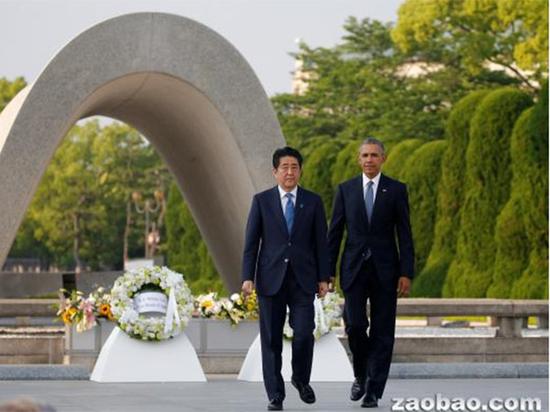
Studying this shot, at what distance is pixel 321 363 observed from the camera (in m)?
16.4

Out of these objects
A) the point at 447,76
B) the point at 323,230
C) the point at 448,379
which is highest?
the point at 447,76

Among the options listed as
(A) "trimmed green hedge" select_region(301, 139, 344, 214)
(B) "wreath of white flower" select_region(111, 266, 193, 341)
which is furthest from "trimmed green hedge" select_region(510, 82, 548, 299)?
(B) "wreath of white flower" select_region(111, 266, 193, 341)

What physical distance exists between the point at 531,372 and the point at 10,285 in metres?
24.8

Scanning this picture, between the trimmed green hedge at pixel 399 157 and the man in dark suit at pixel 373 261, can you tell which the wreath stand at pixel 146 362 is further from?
the trimmed green hedge at pixel 399 157

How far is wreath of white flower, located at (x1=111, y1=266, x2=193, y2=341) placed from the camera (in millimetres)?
15961

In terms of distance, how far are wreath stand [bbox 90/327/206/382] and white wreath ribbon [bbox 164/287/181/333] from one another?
206 mm

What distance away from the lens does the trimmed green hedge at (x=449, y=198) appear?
39.9m

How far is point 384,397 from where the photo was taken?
1343 cm

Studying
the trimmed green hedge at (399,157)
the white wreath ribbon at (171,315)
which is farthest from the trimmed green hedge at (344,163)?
the white wreath ribbon at (171,315)

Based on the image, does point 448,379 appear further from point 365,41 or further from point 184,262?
point 365,41

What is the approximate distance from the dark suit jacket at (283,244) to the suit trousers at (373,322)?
0.29 m

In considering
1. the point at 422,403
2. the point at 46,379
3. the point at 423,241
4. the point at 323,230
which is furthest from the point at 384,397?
the point at 423,241

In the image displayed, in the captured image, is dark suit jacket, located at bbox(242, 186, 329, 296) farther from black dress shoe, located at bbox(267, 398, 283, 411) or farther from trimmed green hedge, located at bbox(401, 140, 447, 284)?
trimmed green hedge, located at bbox(401, 140, 447, 284)

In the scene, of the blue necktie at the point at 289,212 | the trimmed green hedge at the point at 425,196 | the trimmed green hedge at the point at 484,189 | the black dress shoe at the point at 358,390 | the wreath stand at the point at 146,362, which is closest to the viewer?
the blue necktie at the point at 289,212
